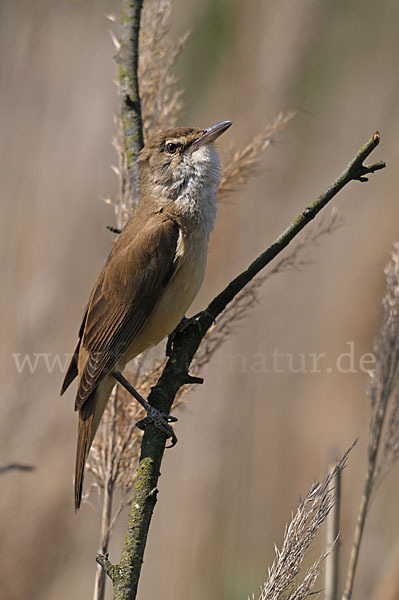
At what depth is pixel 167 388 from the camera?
1887mm

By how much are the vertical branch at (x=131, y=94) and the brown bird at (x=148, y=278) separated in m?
0.05

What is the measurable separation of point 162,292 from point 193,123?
1611 mm

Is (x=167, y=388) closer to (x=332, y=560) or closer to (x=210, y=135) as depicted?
(x=332, y=560)

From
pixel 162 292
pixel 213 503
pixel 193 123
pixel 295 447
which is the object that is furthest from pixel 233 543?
pixel 193 123

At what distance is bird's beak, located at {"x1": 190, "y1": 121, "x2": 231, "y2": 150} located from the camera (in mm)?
2541

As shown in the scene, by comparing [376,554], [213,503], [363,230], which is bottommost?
[376,554]

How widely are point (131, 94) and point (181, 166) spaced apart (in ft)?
1.05

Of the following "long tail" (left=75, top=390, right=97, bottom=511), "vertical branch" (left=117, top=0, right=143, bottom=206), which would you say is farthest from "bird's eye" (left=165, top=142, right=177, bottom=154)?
"long tail" (left=75, top=390, right=97, bottom=511)

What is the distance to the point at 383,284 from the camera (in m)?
3.55

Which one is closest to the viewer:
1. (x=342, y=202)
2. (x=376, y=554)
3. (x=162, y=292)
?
(x=162, y=292)

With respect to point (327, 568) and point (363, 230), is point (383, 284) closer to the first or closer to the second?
point (363, 230)

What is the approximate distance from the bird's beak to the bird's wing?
0.33 meters

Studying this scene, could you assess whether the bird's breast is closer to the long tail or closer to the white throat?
the white throat

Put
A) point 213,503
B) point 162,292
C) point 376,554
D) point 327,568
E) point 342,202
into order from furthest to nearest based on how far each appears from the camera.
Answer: point 342,202
point 213,503
point 376,554
point 162,292
point 327,568
